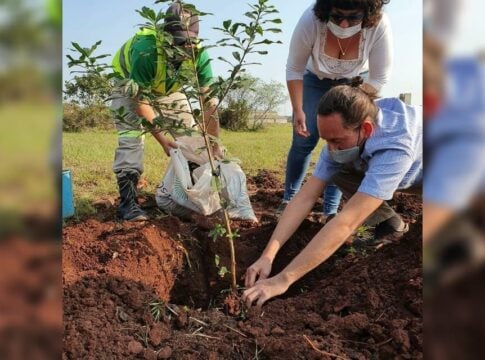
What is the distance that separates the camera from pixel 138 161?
140 inches

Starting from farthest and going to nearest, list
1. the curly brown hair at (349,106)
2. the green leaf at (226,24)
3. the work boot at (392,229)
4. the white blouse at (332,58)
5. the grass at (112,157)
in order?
the grass at (112,157) → the work boot at (392,229) → the white blouse at (332,58) → the curly brown hair at (349,106) → the green leaf at (226,24)

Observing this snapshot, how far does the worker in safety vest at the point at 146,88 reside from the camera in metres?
2.34

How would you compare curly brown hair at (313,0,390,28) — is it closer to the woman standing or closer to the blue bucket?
the woman standing

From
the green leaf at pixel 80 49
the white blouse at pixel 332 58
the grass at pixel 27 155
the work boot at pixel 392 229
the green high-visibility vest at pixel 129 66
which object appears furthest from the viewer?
the work boot at pixel 392 229

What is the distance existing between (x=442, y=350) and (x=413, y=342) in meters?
1.41

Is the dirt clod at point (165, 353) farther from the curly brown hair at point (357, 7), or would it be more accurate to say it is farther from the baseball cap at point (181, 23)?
the curly brown hair at point (357, 7)

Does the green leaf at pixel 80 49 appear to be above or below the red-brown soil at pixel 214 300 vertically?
above

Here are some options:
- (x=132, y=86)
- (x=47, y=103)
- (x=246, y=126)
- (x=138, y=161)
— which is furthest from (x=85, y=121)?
(x=47, y=103)

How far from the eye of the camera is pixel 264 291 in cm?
232

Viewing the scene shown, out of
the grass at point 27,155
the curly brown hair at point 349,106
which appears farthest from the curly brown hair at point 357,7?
the grass at point 27,155

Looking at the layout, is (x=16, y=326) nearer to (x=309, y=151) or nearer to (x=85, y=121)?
(x=309, y=151)

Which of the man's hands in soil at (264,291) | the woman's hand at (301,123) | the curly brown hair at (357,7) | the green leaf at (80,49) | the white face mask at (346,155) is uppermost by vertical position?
the curly brown hair at (357,7)

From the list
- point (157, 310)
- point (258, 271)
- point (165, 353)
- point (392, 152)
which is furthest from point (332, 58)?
point (165, 353)

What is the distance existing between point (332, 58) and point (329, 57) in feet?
0.07
